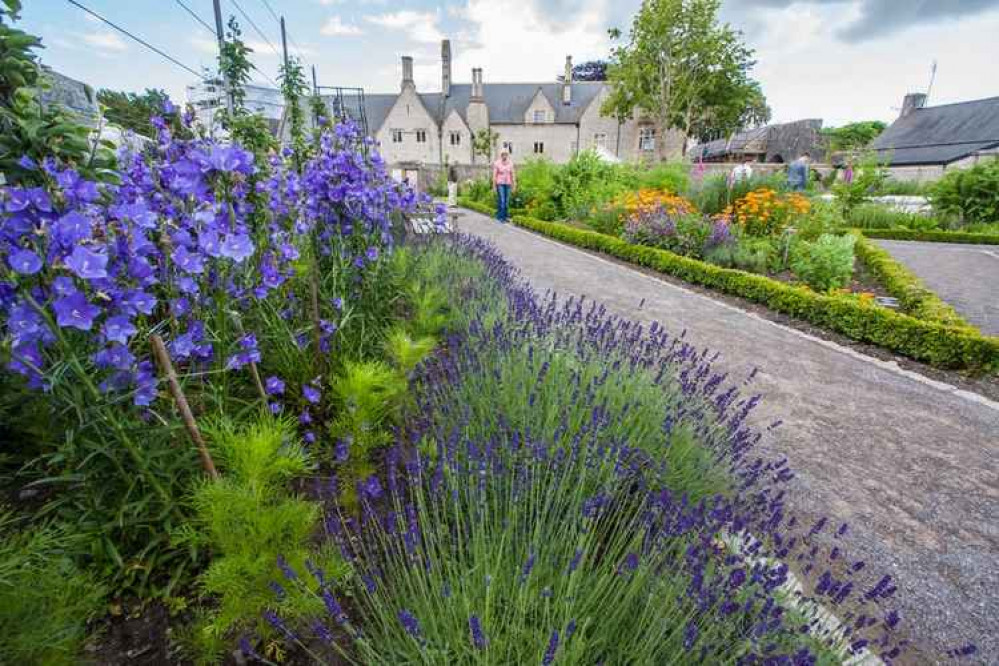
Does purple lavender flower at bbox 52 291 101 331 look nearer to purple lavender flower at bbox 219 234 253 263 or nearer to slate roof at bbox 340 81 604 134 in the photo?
purple lavender flower at bbox 219 234 253 263

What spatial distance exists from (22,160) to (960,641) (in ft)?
12.3

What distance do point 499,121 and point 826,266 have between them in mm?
42940

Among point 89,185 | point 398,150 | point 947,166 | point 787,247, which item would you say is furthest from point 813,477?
point 398,150

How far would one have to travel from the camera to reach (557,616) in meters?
1.39

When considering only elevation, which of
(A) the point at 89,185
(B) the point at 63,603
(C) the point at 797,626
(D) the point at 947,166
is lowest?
(C) the point at 797,626

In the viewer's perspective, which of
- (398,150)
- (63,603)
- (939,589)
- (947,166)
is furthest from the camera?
(398,150)

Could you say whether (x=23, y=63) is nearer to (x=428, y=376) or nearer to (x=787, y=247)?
(x=428, y=376)

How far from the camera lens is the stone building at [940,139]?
2823 cm

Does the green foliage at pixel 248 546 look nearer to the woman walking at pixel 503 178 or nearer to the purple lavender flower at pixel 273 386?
the purple lavender flower at pixel 273 386

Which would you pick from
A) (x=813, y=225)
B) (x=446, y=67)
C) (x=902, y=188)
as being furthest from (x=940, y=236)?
(x=446, y=67)

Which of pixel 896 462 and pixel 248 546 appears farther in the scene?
pixel 896 462

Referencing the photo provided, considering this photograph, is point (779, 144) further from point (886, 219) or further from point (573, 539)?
point (573, 539)

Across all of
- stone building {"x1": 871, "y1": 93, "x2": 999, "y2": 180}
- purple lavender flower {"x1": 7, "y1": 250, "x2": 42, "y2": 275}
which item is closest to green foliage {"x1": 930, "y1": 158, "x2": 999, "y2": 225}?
stone building {"x1": 871, "y1": 93, "x2": 999, "y2": 180}

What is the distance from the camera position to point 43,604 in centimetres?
123
